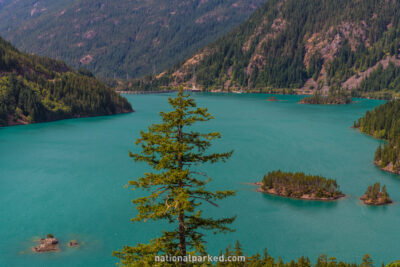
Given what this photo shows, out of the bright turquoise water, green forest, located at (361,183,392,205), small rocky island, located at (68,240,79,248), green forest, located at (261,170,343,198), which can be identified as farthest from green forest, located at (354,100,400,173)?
small rocky island, located at (68,240,79,248)

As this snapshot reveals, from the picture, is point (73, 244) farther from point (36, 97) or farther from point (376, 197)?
point (36, 97)

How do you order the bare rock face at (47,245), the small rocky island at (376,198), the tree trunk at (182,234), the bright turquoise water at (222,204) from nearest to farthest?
1. the tree trunk at (182,234)
2. the bare rock face at (47,245)
3. the bright turquoise water at (222,204)
4. the small rocky island at (376,198)

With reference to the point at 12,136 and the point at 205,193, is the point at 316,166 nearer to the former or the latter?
the point at 205,193

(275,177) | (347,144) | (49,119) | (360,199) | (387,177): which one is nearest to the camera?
(360,199)

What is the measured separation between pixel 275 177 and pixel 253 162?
67.8 feet

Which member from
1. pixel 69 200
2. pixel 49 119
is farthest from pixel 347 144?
pixel 49 119

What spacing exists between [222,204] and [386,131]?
81.1m

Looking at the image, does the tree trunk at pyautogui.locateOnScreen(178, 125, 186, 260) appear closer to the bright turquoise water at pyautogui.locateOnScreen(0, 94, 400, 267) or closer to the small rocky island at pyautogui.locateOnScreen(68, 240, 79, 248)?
the bright turquoise water at pyautogui.locateOnScreen(0, 94, 400, 267)

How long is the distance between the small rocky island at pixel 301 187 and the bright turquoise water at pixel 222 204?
7.07 ft

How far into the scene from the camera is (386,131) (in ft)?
410

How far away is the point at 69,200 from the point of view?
230 ft

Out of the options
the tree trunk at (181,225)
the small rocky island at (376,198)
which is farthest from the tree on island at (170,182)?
the small rocky island at (376,198)

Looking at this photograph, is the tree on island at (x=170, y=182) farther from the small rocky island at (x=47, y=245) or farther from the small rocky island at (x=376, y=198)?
the small rocky island at (x=376, y=198)

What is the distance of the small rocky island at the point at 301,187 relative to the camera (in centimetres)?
6994
